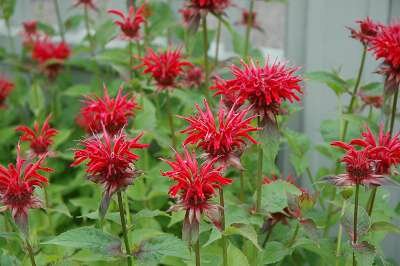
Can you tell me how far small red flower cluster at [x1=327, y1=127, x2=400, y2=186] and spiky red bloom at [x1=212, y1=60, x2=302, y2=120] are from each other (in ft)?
0.39

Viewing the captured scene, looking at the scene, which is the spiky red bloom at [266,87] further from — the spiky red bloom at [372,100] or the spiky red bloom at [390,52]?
the spiky red bloom at [372,100]

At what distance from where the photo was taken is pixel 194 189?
0.94 m

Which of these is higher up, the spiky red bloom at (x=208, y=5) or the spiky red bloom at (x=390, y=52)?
the spiky red bloom at (x=208, y=5)

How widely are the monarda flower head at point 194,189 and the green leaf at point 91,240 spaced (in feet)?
0.50

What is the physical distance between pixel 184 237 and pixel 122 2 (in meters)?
1.67

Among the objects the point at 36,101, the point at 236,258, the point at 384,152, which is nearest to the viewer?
the point at 384,152

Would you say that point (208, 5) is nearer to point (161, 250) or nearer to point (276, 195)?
point (276, 195)

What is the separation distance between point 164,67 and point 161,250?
49 cm

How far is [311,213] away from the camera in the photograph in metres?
1.47

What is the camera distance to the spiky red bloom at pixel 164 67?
1.42 metres

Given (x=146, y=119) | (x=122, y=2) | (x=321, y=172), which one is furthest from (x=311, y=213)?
(x=122, y=2)

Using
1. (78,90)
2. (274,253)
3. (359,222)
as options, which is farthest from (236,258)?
(78,90)

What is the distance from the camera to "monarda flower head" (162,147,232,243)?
95 cm

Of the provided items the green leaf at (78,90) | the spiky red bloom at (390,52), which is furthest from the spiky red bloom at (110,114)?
the green leaf at (78,90)
